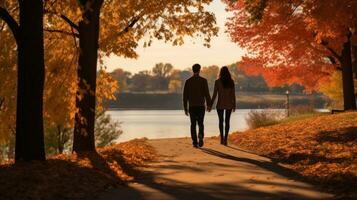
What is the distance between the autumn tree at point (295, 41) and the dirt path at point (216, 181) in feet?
29.0

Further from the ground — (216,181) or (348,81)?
(348,81)

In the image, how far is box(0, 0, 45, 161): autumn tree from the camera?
9.53m

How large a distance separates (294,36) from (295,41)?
0.38m

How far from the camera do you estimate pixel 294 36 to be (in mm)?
26766

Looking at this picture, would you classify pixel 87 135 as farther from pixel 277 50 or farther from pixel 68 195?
pixel 277 50

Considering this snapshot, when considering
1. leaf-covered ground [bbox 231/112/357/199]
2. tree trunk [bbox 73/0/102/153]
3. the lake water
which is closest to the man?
leaf-covered ground [bbox 231/112/357/199]

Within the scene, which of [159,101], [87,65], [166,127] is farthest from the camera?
[159,101]

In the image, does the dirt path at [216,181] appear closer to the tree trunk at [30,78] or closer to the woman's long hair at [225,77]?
the tree trunk at [30,78]

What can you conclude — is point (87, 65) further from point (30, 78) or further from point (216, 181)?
point (216, 181)

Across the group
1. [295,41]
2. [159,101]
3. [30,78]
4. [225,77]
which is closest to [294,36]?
[295,41]

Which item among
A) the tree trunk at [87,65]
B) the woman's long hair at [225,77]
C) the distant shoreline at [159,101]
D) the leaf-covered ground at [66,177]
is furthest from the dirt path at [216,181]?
the distant shoreline at [159,101]

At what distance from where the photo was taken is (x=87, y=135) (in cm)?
1325

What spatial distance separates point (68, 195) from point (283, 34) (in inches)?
794

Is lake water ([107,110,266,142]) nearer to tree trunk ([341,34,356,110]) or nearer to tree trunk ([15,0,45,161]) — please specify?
tree trunk ([341,34,356,110])
